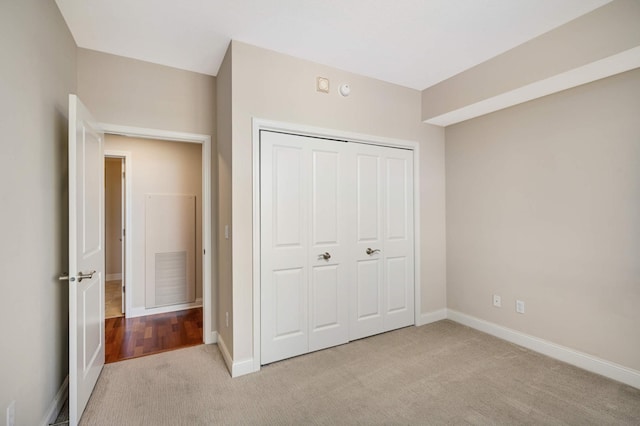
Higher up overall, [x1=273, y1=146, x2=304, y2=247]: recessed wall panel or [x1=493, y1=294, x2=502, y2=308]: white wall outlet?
[x1=273, y1=146, x2=304, y2=247]: recessed wall panel

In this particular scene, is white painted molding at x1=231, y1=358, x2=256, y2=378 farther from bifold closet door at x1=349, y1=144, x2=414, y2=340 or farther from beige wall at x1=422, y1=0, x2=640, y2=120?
beige wall at x1=422, y1=0, x2=640, y2=120

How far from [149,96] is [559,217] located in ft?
13.1

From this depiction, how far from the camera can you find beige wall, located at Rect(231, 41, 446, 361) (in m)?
2.49

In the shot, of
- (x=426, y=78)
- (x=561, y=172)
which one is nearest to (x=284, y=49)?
(x=426, y=78)

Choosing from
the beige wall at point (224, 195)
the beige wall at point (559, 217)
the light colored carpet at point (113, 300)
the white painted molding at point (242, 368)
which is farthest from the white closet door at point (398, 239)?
the light colored carpet at point (113, 300)

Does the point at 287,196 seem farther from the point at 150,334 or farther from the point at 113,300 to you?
the point at 113,300

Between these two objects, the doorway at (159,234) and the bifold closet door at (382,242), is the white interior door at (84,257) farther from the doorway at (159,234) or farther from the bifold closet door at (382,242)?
the bifold closet door at (382,242)

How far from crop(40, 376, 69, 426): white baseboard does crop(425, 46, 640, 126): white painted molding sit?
410 centimetres

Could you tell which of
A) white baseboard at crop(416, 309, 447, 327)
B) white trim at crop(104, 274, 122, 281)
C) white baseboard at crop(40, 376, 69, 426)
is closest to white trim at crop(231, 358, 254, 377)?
white baseboard at crop(40, 376, 69, 426)

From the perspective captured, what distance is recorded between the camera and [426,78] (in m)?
3.22

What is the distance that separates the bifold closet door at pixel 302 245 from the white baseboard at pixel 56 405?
1395mm

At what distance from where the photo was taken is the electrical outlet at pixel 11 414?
139cm

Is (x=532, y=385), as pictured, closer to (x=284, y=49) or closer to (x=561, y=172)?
(x=561, y=172)

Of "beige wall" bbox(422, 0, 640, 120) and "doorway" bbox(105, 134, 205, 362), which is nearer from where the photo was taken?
"beige wall" bbox(422, 0, 640, 120)
